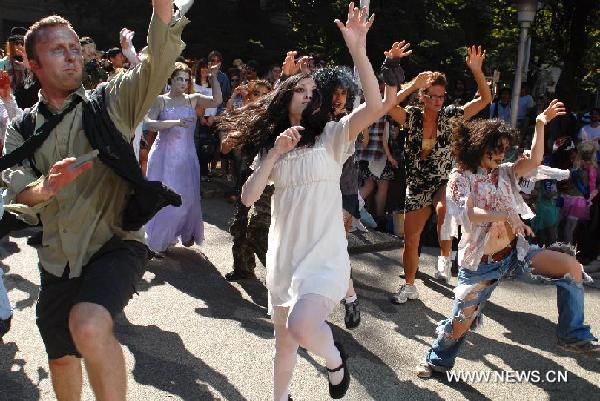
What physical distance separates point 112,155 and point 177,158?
170 inches

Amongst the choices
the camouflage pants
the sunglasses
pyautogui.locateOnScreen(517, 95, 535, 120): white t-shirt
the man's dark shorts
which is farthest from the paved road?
pyautogui.locateOnScreen(517, 95, 535, 120): white t-shirt

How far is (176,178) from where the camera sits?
24.4 feet

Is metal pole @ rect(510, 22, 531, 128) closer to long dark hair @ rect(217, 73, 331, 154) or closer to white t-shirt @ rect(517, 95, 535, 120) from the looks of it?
white t-shirt @ rect(517, 95, 535, 120)

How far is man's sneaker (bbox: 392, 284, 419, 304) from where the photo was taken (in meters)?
6.37

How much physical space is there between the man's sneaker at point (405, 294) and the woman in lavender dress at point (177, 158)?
2260 mm

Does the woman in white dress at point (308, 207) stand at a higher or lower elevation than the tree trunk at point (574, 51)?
lower

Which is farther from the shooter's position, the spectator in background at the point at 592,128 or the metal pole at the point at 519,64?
the spectator in background at the point at 592,128

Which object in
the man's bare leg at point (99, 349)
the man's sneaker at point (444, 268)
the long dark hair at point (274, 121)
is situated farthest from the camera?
the man's sneaker at point (444, 268)

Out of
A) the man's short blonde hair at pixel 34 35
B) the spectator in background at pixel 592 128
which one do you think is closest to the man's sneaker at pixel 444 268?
the man's short blonde hair at pixel 34 35

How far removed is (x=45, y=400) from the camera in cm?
407

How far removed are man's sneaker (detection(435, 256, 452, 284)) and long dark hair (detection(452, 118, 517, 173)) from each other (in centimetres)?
240

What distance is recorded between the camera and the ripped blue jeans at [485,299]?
4.60 metres

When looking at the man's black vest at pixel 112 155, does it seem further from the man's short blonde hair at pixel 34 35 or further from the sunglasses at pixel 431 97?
the sunglasses at pixel 431 97

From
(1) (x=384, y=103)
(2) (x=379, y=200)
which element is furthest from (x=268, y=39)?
(1) (x=384, y=103)
